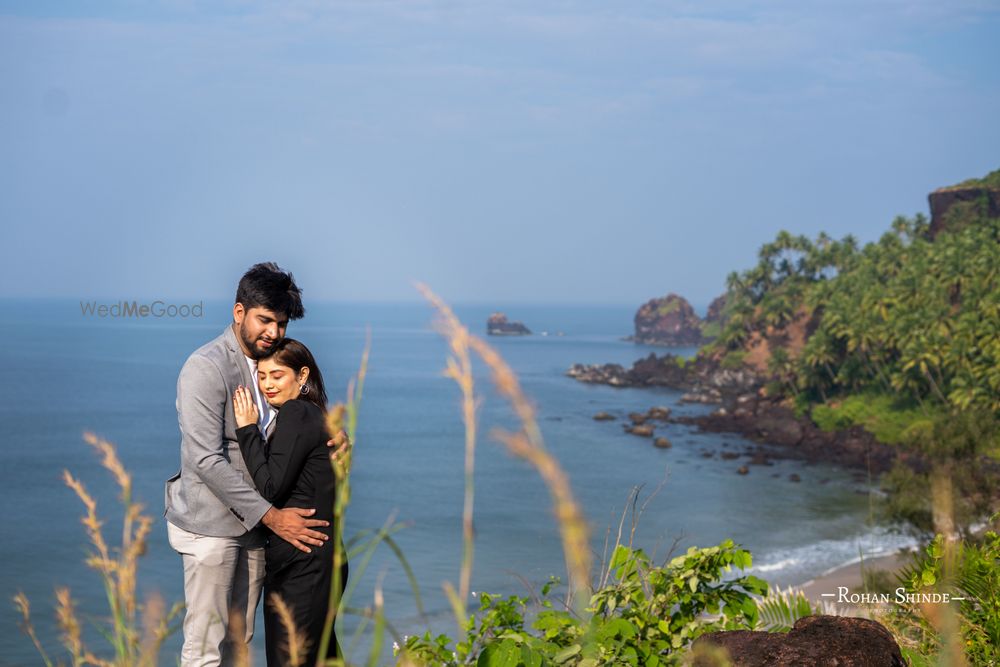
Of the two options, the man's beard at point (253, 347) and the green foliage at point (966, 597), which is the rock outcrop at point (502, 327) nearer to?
the green foliage at point (966, 597)

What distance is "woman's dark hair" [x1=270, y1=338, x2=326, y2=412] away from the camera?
134 inches

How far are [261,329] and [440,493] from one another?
145ft

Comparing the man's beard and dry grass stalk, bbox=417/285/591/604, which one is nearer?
dry grass stalk, bbox=417/285/591/604

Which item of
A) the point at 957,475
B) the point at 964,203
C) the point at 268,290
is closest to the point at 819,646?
the point at 268,290

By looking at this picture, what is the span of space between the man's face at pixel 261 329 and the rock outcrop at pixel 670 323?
148 m

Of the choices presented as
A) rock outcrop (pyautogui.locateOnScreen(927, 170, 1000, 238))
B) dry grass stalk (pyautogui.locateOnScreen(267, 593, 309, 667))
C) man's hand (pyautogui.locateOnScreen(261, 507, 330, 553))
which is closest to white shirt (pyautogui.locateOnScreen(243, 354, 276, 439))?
man's hand (pyautogui.locateOnScreen(261, 507, 330, 553))

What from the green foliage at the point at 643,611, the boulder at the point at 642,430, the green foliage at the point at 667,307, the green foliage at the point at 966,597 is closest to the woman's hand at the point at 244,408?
the green foliage at the point at 643,611

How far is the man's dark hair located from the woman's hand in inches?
12.2

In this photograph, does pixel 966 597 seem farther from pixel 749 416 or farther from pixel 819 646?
pixel 749 416

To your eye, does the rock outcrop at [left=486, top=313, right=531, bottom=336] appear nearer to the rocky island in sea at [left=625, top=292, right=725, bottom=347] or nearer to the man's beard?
the rocky island in sea at [left=625, top=292, right=725, bottom=347]

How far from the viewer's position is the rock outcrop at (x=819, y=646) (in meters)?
2.80

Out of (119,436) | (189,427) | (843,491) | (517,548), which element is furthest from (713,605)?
(119,436)

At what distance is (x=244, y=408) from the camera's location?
132 inches

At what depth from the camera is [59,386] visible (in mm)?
82750
